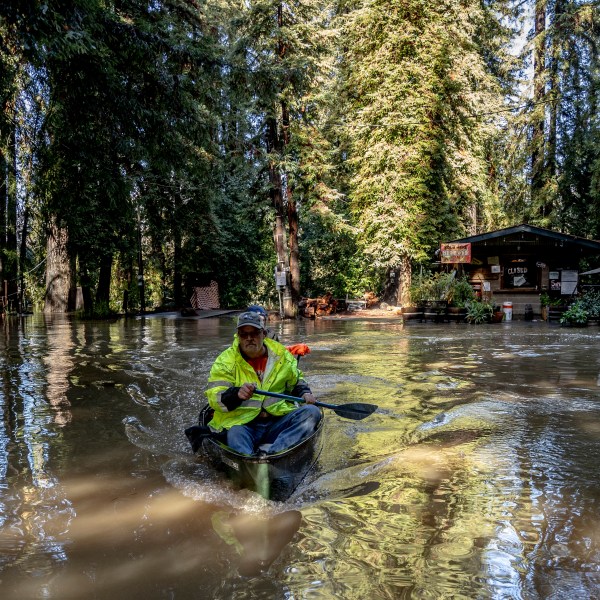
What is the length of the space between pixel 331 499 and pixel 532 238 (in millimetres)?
23151

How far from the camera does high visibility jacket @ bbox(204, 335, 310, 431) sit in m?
5.74

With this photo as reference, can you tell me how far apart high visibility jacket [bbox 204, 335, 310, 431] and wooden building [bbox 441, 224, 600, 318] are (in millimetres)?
20429

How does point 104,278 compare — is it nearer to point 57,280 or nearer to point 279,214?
point 57,280

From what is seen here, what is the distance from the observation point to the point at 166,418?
27.7ft

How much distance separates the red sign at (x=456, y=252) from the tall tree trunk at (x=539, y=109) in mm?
Result: 10911

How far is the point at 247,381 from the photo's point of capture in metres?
5.89

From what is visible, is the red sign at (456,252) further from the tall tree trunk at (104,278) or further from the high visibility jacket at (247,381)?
the high visibility jacket at (247,381)

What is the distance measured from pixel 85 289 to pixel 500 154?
2548 cm

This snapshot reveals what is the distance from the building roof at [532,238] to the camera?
25.2 meters

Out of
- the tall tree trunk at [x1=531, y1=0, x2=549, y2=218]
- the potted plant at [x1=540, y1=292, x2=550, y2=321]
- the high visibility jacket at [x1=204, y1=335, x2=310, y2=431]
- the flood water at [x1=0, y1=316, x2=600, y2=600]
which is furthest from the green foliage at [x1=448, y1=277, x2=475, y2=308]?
the high visibility jacket at [x1=204, y1=335, x2=310, y2=431]

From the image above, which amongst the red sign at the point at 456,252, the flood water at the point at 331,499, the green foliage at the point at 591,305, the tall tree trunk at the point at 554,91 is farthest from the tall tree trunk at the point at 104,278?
the tall tree trunk at the point at 554,91

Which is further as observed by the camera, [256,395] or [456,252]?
[456,252]

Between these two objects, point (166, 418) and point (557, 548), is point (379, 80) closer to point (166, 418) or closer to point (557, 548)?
point (166, 418)

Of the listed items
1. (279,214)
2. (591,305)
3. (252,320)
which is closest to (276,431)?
(252,320)
